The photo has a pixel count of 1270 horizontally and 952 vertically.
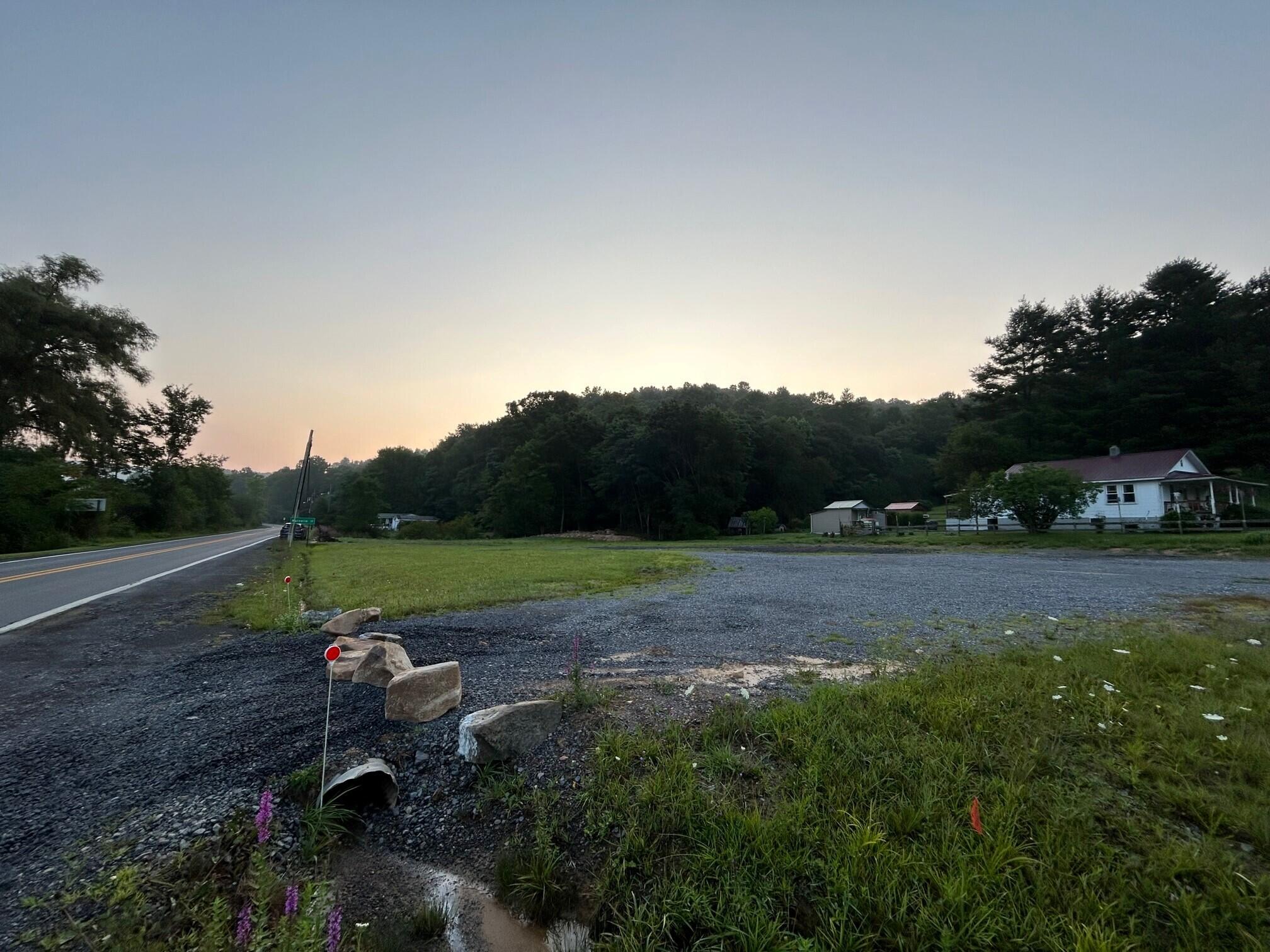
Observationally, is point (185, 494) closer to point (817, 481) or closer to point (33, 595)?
point (33, 595)

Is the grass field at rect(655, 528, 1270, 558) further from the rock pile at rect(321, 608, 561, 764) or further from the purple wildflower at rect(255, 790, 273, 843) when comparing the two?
the purple wildflower at rect(255, 790, 273, 843)

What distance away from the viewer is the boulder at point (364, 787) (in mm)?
3211

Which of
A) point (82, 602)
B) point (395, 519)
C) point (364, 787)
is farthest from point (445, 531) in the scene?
point (364, 787)

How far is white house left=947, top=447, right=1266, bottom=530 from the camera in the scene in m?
31.3

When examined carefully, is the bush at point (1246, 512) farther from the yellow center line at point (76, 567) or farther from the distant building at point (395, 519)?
the distant building at point (395, 519)

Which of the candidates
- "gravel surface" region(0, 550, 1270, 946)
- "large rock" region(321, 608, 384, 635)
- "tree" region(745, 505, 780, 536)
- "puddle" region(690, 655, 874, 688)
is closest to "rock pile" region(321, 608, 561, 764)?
"gravel surface" region(0, 550, 1270, 946)

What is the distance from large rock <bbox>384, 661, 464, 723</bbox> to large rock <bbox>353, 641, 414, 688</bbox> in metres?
0.55

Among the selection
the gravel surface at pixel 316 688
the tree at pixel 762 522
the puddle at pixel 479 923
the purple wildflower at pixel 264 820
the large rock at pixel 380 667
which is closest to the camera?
the puddle at pixel 479 923

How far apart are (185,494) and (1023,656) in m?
64.9

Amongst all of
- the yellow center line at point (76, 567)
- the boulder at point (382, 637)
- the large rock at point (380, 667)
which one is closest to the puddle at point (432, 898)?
the large rock at point (380, 667)

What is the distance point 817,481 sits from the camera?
204ft

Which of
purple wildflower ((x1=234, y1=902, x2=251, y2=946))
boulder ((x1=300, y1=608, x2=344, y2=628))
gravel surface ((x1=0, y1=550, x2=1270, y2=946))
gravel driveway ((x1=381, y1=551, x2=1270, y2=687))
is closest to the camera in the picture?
purple wildflower ((x1=234, y1=902, x2=251, y2=946))

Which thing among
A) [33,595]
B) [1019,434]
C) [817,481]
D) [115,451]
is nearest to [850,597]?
[33,595]

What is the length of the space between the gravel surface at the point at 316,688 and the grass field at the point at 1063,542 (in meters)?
11.4
